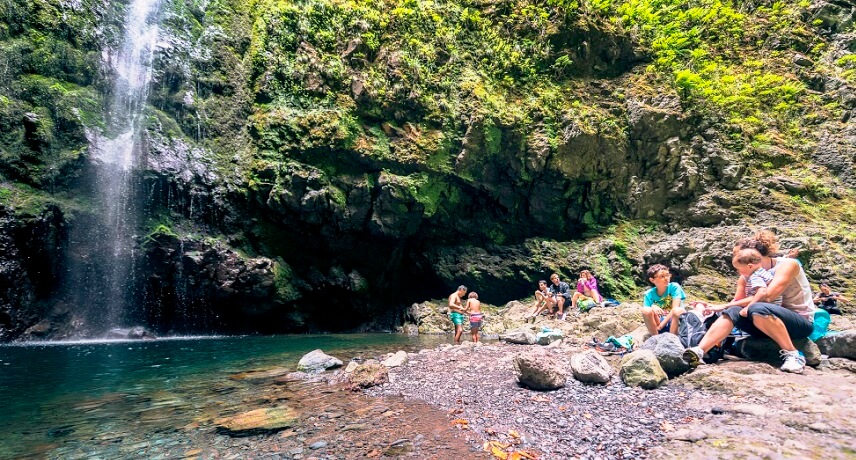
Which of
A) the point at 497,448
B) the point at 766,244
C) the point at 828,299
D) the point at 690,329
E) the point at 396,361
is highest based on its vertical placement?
the point at 766,244

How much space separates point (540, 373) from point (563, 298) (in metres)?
10.6

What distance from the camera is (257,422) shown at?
470 cm

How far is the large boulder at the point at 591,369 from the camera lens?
499 centimetres

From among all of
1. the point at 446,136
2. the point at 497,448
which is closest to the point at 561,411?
the point at 497,448

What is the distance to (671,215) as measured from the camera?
18.1 metres

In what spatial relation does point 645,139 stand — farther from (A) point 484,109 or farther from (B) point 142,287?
(B) point 142,287

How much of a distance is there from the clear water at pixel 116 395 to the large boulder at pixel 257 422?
42 cm

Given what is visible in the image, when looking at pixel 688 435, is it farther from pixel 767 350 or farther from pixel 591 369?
pixel 767 350

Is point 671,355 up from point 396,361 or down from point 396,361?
up

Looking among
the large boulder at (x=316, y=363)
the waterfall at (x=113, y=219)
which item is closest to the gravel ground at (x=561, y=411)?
the large boulder at (x=316, y=363)

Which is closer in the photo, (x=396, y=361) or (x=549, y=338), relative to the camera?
(x=396, y=361)

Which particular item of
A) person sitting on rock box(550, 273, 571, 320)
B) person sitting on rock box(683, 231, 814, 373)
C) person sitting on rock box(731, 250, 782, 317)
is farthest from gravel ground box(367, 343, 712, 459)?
person sitting on rock box(550, 273, 571, 320)

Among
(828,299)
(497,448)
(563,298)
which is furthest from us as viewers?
(563,298)

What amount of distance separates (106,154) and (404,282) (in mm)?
15327
